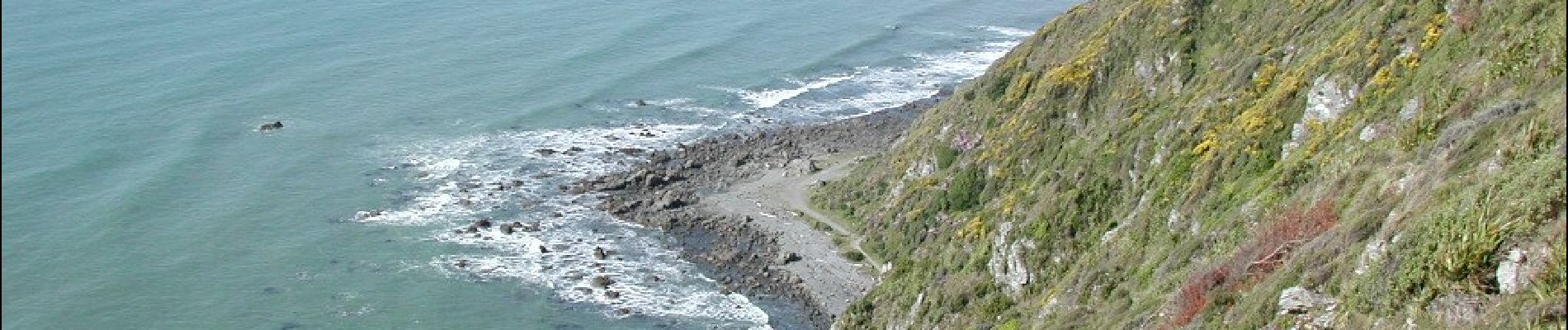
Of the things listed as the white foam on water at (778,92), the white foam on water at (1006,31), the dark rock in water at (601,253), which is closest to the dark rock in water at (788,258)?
the dark rock in water at (601,253)

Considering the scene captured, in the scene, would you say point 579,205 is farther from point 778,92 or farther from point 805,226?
point 778,92

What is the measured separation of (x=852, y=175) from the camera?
75625 millimetres

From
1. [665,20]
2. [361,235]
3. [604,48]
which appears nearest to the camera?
[361,235]

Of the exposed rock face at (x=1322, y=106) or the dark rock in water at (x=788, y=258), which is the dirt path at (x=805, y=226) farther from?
the exposed rock face at (x=1322, y=106)

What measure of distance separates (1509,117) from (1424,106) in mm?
6692

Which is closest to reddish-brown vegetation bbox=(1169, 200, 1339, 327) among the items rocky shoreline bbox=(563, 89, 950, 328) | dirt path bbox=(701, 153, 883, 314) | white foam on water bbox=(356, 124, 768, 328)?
rocky shoreline bbox=(563, 89, 950, 328)

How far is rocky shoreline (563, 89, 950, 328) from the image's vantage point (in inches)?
2589

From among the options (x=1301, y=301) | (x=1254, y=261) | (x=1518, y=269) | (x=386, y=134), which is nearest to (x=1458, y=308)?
(x=1518, y=269)

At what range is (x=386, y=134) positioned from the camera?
308 feet

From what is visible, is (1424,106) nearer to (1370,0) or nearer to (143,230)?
(1370,0)

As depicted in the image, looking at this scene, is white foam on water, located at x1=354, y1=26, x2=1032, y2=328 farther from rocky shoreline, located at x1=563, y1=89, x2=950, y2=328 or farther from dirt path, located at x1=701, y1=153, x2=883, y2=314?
dirt path, located at x1=701, y1=153, x2=883, y2=314

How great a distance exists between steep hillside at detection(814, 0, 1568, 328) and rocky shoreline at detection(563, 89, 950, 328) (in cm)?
490

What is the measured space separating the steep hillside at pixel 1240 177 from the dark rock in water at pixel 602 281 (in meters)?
12.3

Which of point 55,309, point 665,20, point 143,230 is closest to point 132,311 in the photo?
point 55,309
